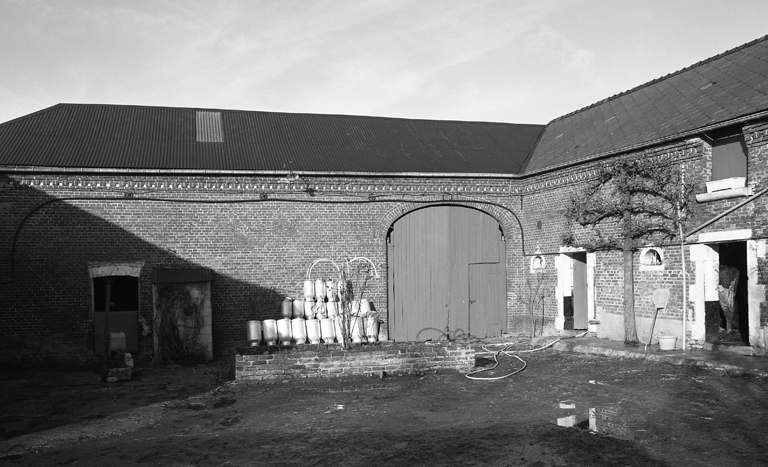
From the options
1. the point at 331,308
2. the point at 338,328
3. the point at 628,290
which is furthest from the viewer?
the point at 331,308

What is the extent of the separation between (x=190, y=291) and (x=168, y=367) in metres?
1.84

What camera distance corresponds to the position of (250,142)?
711 inches

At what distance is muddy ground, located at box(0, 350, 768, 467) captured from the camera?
7.11 meters

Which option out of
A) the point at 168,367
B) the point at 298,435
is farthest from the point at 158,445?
the point at 168,367

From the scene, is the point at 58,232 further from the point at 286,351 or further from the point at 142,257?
the point at 286,351

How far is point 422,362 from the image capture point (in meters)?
12.2

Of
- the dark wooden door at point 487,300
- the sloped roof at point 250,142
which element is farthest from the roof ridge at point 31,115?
the dark wooden door at point 487,300

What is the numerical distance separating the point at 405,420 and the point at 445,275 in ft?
30.2

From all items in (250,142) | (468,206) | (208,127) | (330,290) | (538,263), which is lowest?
(330,290)

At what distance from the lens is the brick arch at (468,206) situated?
1725 cm

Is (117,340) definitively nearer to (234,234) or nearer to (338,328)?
(234,234)

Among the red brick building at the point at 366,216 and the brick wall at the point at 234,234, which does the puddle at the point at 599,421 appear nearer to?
the red brick building at the point at 366,216

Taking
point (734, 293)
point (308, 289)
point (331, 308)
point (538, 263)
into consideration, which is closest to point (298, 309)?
point (308, 289)

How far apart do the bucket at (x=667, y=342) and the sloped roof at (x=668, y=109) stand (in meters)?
4.22
